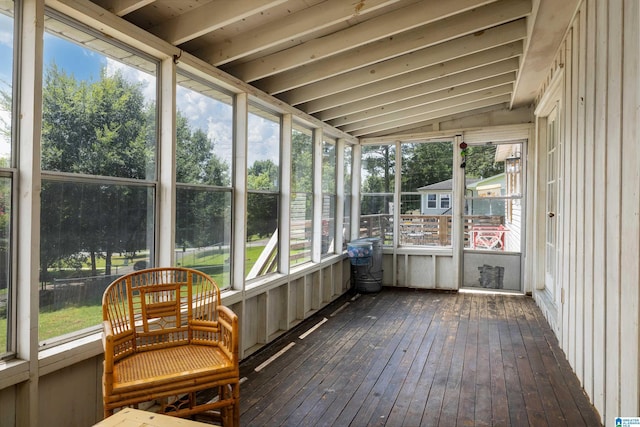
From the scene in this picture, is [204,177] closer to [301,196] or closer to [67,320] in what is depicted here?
[67,320]

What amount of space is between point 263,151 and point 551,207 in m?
3.81

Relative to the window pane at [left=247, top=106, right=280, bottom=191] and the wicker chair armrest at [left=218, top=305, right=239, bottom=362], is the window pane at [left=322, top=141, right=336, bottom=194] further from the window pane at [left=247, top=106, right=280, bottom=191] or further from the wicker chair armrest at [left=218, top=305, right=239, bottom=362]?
the wicker chair armrest at [left=218, top=305, right=239, bottom=362]

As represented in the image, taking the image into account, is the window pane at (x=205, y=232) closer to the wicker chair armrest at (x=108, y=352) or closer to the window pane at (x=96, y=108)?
the window pane at (x=96, y=108)

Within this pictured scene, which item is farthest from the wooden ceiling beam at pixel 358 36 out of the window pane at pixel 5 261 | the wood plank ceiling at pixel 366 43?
the window pane at pixel 5 261

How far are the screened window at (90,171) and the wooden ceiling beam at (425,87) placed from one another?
8.78ft

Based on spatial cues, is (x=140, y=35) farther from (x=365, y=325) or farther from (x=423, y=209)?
(x=423, y=209)

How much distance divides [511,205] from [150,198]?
17.5ft

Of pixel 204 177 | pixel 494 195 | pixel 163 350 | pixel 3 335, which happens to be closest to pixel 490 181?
pixel 494 195

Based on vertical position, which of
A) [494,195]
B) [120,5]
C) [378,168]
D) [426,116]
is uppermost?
[426,116]

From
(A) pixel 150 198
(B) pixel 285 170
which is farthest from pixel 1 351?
(B) pixel 285 170

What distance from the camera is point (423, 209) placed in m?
6.29

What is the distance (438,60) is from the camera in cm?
365

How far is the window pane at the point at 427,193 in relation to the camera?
6172 mm

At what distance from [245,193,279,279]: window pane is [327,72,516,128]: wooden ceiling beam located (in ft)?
6.14
